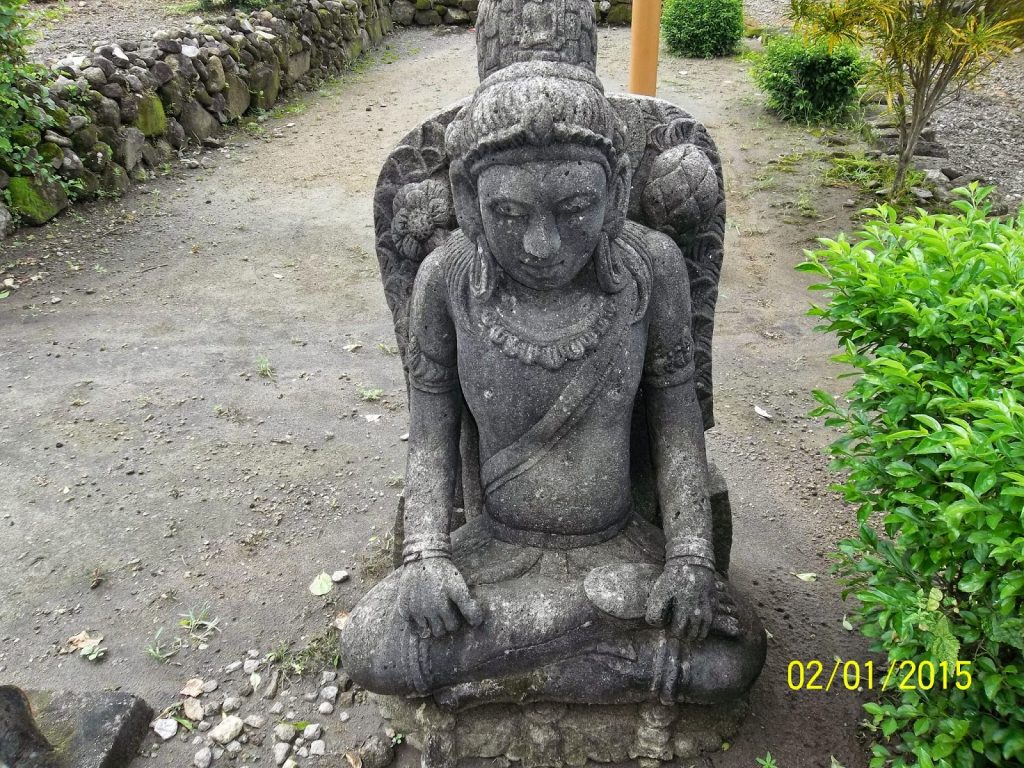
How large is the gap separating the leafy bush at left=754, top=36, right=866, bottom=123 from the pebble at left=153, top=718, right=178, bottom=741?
10.2 meters

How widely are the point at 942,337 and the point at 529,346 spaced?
4.22ft

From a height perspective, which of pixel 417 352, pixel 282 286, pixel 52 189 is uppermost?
pixel 417 352

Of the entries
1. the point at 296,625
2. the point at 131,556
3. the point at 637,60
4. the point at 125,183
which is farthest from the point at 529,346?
the point at 125,183

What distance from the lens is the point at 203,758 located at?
3.08 m

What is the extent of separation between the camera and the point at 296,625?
3703 mm

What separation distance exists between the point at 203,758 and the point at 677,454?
2.17m

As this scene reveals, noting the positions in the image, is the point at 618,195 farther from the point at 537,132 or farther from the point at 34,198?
the point at 34,198

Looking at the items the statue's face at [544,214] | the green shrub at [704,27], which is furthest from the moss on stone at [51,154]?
the green shrub at [704,27]

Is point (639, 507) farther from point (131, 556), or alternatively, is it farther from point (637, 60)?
point (637, 60)

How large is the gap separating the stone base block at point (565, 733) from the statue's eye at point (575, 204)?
1.69 metres

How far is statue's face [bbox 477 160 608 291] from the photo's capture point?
2.35m

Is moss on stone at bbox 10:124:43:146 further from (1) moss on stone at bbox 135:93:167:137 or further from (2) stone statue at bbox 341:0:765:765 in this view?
(2) stone statue at bbox 341:0:765:765

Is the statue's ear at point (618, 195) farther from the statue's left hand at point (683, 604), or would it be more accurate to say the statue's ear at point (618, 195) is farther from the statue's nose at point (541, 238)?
the statue's left hand at point (683, 604)

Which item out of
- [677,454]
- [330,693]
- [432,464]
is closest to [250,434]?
[330,693]
